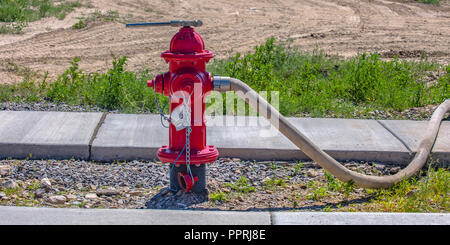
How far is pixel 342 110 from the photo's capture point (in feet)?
21.0

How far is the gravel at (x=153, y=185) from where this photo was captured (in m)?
4.02

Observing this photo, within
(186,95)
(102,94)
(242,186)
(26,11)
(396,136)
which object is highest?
(186,95)

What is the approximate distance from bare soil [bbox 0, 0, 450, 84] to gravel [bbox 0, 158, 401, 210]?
14.4 feet

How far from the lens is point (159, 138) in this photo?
508 cm

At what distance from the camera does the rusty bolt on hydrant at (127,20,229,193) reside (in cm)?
377

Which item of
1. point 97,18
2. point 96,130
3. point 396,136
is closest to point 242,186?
point 96,130

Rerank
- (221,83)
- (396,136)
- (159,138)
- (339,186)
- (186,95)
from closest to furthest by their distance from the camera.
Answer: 1. (186,95)
2. (221,83)
3. (339,186)
4. (159,138)
5. (396,136)

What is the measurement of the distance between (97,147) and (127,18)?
404 inches

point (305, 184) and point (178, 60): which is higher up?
point (178, 60)

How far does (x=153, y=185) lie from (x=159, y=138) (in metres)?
0.75

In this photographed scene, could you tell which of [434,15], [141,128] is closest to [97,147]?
[141,128]

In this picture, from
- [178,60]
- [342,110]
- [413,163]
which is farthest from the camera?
[342,110]

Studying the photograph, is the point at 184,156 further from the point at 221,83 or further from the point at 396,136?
the point at 396,136

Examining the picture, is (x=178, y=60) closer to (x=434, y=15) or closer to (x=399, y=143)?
(x=399, y=143)
